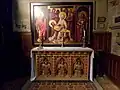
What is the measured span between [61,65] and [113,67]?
1.23 meters

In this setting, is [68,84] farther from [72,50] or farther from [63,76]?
[72,50]

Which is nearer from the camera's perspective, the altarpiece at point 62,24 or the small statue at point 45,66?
the small statue at point 45,66

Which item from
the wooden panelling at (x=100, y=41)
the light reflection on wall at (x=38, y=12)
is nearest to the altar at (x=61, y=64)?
the wooden panelling at (x=100, y=41)

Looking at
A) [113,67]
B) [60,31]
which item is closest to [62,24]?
[60,31]

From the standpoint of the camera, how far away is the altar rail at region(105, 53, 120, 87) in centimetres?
409

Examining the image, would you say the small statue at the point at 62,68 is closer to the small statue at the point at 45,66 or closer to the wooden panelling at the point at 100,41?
the small statue at the point at 45,66

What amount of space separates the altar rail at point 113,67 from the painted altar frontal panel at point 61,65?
0.55m

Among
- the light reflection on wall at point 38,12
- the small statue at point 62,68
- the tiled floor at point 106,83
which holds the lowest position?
the tiled floor at point 106,83

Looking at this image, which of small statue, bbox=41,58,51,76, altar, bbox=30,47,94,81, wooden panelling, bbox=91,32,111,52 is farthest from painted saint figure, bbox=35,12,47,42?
wooden panelling, bbox=91,32,111,52

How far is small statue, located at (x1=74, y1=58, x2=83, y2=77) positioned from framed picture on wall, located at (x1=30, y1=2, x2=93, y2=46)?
2.10ft

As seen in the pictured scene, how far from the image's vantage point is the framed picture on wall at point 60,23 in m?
5.01

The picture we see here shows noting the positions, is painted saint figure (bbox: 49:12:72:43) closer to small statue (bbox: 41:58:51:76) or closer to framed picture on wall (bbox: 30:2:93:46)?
framed picture on wall (bbox: 30:2:93:46)

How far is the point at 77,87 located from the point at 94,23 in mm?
1902

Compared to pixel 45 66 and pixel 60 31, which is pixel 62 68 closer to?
pixel 45 66
